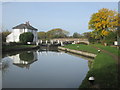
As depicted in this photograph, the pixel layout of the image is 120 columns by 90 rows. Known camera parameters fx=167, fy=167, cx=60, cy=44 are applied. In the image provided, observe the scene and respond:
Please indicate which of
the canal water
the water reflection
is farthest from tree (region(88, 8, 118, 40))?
the canal water

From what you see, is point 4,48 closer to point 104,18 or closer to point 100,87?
point 104,18

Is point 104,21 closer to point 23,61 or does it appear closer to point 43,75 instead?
point 23,61

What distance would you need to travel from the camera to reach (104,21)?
32.7 metres

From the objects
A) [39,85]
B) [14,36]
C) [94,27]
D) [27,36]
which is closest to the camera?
[39,85]

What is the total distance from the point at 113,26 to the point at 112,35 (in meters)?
3.22

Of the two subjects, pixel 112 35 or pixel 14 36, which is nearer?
pixel 112 35

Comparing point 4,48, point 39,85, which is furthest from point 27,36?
point 39,85

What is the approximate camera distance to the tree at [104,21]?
32356mm

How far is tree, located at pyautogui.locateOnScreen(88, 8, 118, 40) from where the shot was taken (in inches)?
1274

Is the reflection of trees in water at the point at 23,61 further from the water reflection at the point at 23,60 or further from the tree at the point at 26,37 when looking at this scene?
the tree at the point at 26,37

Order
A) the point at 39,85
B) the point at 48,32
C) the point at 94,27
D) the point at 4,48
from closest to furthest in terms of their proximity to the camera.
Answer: the point at 39,85 < the point at 4,48 < the point at 94,27 < the point at 48,32

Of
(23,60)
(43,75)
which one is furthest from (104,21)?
(43,75)

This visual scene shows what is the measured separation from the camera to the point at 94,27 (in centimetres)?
3594

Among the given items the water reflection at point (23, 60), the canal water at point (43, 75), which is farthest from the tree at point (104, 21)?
the canal water at point (43, 75)
